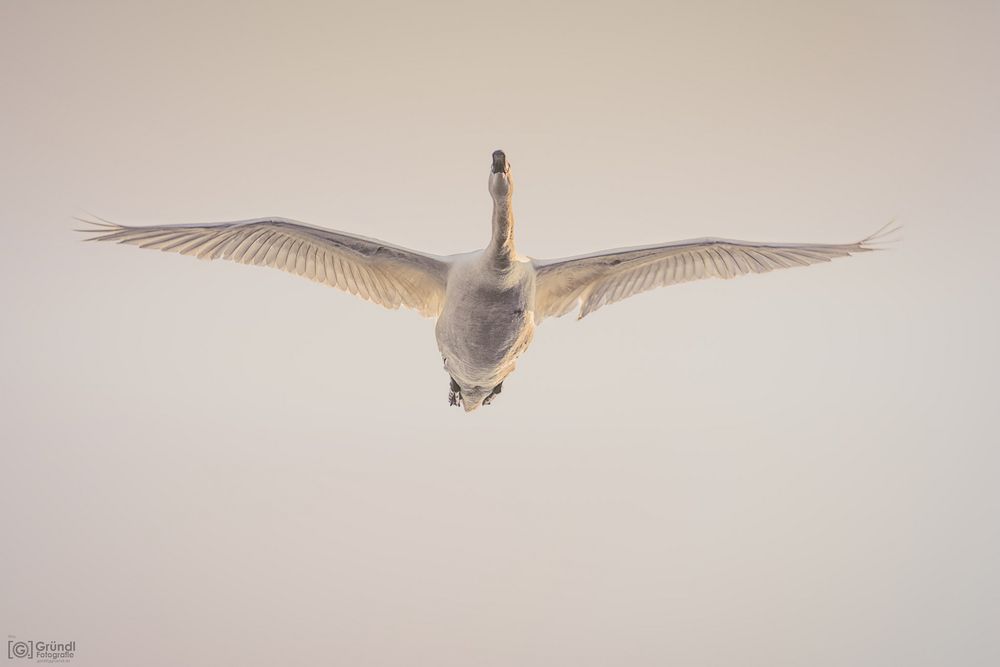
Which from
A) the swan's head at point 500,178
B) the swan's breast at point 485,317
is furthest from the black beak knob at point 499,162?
the swan's breast at point 485,317

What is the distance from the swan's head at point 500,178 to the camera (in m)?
4.92

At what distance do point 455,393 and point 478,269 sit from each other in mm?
1211

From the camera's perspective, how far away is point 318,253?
6062 mm

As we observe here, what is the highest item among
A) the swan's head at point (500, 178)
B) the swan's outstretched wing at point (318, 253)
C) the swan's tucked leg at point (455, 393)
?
the swan's head at point (500, 178)

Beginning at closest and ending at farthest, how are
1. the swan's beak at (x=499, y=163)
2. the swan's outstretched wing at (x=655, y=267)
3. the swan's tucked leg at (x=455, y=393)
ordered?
the swan's beak at (x=499, y=163) < the swan's outstretched wing at (x=655, y=267) < the swan's tucked leg at (x=455, y=393)

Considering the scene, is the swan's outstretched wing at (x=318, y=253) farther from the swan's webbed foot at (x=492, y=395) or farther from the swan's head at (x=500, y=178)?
the swan's head at (x=500, y=178)

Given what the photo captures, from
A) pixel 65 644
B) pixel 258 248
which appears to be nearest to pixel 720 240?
pixel 258 248

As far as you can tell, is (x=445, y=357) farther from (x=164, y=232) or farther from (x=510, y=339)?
(x=164, y=232)

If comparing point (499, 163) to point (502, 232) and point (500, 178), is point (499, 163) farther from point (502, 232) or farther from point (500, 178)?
point (502, 232)

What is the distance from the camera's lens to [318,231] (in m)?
5.75

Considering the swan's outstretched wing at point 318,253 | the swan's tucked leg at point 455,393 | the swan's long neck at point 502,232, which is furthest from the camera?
the swan's tucked leg at point 455,393

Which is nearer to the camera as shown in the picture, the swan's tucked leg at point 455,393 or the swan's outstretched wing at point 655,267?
the swan's outstretched wing at point 655,267

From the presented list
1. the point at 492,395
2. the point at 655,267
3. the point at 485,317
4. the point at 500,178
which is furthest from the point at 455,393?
the point at 500,178

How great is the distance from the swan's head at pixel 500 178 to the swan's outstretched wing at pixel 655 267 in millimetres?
956
